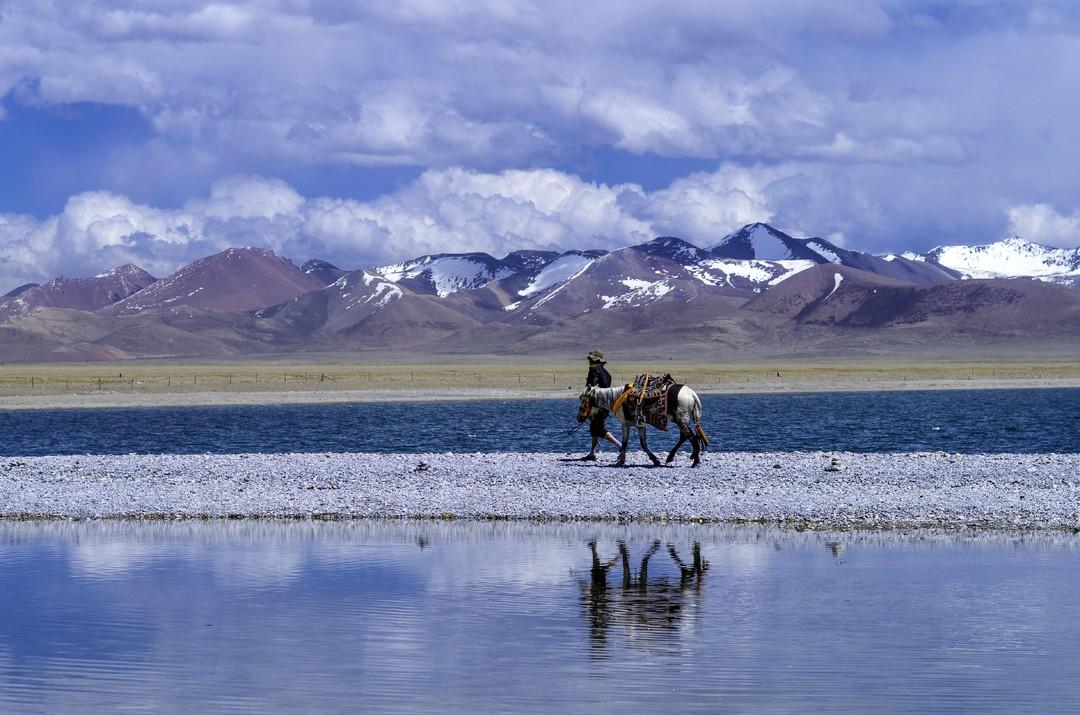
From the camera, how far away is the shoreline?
74188 mm

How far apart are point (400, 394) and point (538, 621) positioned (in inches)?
2706

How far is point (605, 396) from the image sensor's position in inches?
1062

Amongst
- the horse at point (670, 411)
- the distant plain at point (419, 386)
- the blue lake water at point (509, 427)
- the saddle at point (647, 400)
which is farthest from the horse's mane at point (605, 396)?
the distant plain at point (419, 386)

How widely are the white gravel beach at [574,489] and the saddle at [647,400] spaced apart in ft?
3.38

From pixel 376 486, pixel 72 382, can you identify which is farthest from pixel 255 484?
pixel 72 382

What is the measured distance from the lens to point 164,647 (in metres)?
13.6

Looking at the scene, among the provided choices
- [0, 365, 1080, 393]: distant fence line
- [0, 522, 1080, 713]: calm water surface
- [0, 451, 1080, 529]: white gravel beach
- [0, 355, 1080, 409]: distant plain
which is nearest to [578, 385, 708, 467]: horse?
[0, 451, 1080, 529]: white gravel beach

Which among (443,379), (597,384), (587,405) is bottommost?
(587,405)

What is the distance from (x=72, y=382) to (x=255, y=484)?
239 feet

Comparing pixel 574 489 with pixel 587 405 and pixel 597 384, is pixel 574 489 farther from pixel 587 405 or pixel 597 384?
pixel 597 384

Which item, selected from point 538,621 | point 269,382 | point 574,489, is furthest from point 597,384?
point 269,382

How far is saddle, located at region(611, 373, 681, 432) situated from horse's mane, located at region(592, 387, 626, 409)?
33 centimetres

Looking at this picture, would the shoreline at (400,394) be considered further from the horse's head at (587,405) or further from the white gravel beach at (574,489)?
the horse's head at (587,405)

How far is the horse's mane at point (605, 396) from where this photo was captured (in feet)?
88.2
